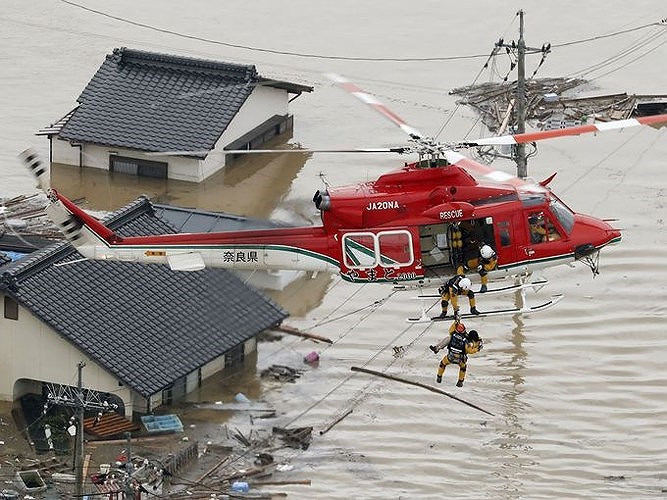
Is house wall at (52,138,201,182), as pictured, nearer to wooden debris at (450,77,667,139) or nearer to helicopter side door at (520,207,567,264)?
wooden debris at (450,77,667,139)

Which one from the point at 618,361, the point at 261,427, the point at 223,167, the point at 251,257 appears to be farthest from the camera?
the point at 223,167

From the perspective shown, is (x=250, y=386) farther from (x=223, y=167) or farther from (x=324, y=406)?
(x=223, y=167)

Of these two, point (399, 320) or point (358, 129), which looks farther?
point (358, 129)

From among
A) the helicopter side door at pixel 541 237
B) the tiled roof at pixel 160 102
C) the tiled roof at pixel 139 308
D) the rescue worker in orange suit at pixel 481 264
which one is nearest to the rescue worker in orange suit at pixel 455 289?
the rescue worker in orange suit at pixel 481 264

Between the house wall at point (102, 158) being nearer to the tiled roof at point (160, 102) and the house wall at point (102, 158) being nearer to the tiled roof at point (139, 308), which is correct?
the tiled roof at point (160, 102)

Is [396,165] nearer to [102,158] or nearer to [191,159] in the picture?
[191,159]

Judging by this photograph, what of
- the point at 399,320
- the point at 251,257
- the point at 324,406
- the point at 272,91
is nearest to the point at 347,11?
the point at 272,91
